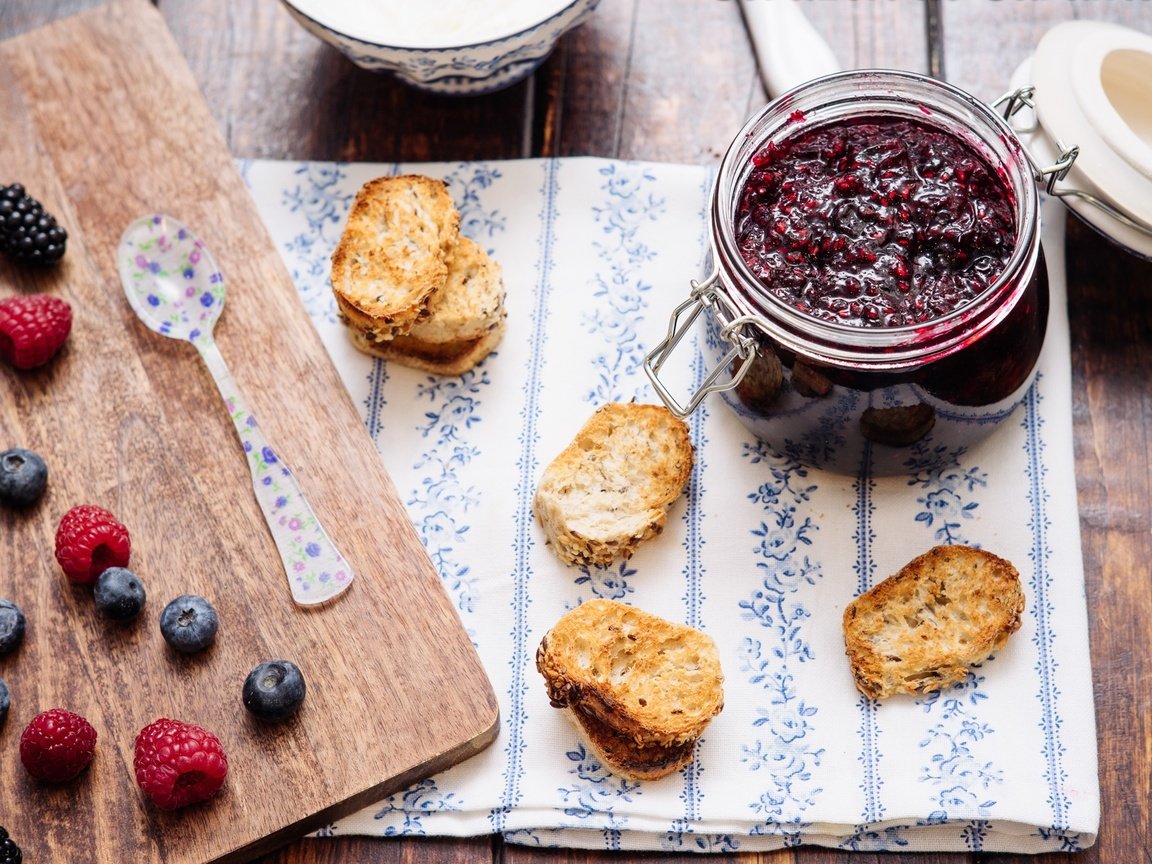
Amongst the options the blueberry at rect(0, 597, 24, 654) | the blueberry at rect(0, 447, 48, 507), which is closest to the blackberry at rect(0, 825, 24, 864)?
the blueberry at rect(0, 597, 24, 654)

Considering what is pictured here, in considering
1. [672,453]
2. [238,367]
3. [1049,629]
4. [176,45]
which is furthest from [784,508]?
[176,45]

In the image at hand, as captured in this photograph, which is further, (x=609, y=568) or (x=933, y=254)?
(x=609, y=568)

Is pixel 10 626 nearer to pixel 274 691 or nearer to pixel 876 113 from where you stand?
pixel 274 691

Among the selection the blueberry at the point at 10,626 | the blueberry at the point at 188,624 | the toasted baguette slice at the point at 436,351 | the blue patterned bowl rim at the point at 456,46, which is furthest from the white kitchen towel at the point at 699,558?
the blueberry at the point at 10,626

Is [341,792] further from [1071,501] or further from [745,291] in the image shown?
[1071,501]

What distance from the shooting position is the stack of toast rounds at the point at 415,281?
2.23 m

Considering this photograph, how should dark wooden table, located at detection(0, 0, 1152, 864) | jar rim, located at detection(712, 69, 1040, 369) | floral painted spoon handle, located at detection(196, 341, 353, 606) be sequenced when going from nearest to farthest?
jar rim, located at detection(712, 69, 1040, 369)
floral painted spoon handle, located at detection(196, 341, 353, 606)
dark wooden table, located at detection(0, 0, 1152, 864)

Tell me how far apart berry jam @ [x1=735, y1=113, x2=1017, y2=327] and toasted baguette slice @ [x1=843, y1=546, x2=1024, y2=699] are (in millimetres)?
499

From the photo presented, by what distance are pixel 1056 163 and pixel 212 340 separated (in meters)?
1.50

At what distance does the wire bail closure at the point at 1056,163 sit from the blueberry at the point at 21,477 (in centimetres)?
175

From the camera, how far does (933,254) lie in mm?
1913

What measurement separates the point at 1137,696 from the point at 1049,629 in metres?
0.19

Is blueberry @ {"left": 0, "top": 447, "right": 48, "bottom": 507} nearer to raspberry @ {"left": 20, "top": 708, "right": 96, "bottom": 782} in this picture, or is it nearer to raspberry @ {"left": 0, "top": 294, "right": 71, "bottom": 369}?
raspberry @ {"left": 0, "top": 294, "right": 71, "bottom": 369}

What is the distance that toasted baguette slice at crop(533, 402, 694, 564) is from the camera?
7.15ft
